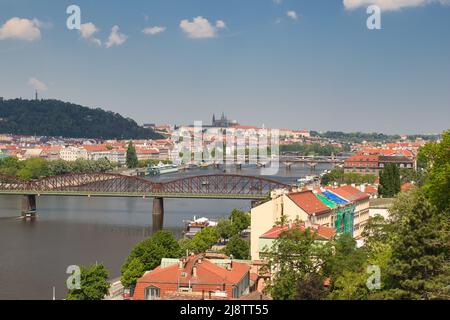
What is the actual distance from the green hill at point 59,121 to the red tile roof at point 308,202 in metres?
108

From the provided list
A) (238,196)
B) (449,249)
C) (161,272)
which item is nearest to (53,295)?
(161,272)

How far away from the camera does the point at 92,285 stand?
13609 mm

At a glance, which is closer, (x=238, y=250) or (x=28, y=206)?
(x=238, y=250)

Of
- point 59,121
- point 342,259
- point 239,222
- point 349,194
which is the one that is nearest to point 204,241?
point 239,222

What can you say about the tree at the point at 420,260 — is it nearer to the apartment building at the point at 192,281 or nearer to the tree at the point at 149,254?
the apartment building at the point at 192,281

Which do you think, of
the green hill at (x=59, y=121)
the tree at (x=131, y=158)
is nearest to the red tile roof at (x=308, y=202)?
the tree at (x=131, y=158)

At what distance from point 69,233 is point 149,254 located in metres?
11.2

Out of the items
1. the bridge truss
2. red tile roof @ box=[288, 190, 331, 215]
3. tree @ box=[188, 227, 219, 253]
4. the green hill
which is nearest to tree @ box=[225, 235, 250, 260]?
tree @ box=[188, 227, 219, 253]

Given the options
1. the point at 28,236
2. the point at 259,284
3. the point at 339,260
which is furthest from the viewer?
the point at 28,236

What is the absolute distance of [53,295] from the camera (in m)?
14.9

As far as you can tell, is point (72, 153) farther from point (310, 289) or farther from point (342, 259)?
point (310, 289)
